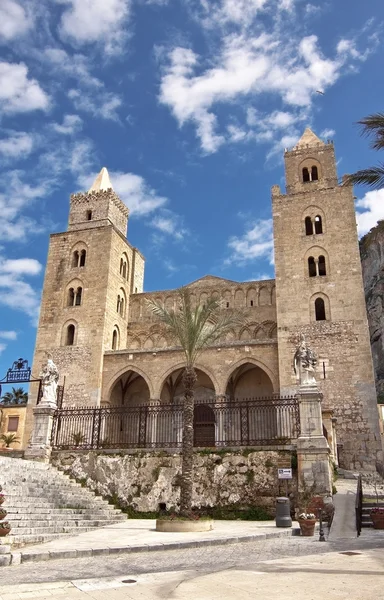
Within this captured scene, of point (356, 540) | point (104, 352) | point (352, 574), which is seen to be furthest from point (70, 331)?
point (352, 574)

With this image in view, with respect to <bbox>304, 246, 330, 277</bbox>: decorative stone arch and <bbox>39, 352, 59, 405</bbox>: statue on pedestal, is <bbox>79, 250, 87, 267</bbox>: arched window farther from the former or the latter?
<bbox>39, 352, 59, 405</bbox>: statue on pedestal

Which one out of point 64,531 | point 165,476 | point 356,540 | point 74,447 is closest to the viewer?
point 356,540

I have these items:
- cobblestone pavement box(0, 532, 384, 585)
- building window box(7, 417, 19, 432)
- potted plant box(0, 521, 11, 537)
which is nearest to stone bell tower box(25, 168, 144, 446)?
building window box(7, 417, 19, 432)

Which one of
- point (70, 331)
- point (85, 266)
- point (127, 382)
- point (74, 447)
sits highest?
point (85, 266)

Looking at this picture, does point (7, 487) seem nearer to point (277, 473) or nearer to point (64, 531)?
point (64, 531)

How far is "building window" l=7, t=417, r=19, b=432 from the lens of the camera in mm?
27886

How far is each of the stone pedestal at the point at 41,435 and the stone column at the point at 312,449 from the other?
7.59 metres

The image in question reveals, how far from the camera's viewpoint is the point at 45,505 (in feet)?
37.9

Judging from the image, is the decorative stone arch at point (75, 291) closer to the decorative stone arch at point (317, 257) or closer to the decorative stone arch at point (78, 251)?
the decorative stone arch at point (78, 251)

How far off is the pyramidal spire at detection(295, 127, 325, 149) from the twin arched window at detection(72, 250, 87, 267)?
571 inches

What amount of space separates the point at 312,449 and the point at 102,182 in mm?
26388

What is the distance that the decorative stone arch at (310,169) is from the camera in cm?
3001

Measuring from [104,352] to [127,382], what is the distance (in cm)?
242

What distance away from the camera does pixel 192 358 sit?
13711 millimetres
